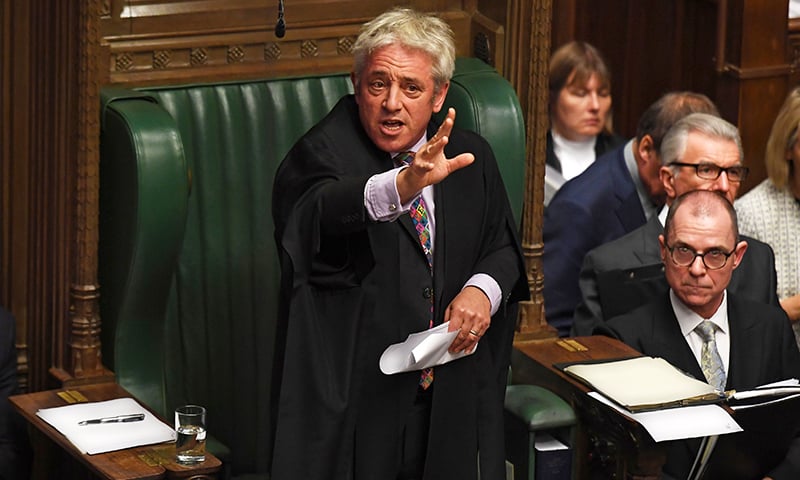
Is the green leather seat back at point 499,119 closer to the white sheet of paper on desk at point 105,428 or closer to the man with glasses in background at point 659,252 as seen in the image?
the man with glasses in background at point 659,252

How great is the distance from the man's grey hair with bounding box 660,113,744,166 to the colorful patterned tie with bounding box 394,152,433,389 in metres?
1.22

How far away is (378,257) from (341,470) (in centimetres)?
48

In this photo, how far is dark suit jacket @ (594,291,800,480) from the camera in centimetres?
433

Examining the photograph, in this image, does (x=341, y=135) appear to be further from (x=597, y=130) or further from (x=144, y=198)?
(x=597, y=130)

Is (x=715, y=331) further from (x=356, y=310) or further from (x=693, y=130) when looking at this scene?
(x=356, y=310)

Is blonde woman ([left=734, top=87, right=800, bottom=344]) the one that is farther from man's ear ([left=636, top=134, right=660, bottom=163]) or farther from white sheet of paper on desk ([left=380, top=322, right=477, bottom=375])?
white sheet of paper on desk ([left=380, top=322, right=477, bottom=375])

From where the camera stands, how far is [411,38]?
12.5 feet

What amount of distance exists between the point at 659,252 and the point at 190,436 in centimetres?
155

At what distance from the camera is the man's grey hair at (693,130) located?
486 cm

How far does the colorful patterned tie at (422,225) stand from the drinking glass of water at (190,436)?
52 centimetres

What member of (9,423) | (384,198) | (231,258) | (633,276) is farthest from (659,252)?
(9,423)

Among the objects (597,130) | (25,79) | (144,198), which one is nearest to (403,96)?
(144,198)

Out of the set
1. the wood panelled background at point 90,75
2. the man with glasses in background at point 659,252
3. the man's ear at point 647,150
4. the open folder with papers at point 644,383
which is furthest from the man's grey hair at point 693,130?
the open folder with papers at point 644,383

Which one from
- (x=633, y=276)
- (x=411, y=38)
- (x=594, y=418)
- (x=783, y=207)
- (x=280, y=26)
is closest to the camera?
(x=411, y=38)
